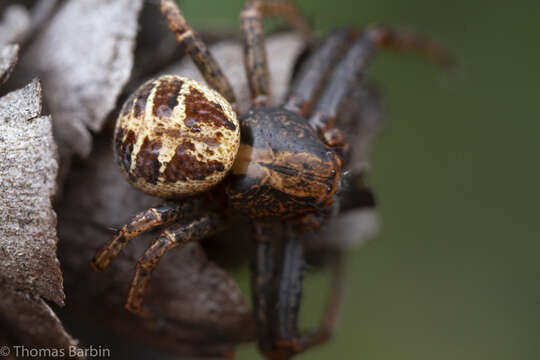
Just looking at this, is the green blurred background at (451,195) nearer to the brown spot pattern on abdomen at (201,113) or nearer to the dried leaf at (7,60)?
the brown spot pattern on abdomen at (201,113)

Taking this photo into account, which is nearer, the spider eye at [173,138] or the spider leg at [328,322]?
the spider eye at [173,138]

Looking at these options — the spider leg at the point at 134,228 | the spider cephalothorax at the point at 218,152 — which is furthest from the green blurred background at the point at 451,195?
the spider leg at the point at 134,228

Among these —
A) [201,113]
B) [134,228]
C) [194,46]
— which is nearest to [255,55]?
[194,46]

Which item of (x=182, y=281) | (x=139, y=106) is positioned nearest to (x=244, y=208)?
(x=182, y=281)

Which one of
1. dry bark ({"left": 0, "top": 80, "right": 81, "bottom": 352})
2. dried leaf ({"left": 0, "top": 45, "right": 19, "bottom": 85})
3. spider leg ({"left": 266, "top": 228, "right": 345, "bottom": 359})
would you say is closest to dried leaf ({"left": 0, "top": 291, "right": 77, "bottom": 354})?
dry bark ({"left": 0, "top": 80, "right": 81, "bottom": 352})

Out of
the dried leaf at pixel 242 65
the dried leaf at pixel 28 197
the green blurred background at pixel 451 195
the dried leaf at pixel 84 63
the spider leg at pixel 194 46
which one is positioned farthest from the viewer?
the green blurred background at pixel 451 195

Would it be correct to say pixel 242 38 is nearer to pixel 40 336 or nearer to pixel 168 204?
pixel 168 204

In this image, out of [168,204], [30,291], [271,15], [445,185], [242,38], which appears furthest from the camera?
[445,185]
